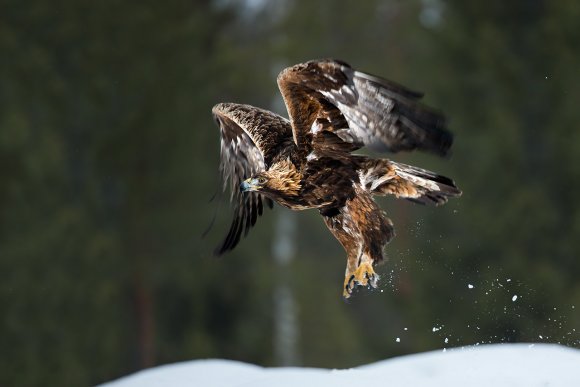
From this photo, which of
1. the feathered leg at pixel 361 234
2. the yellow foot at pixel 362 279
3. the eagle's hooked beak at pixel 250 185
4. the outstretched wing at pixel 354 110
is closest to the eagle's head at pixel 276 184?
the eagle's hooked beak at pixel 250 185

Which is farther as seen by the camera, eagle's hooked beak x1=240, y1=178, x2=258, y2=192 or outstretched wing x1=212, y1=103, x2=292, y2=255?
outstretched wing x1=212, y1=103, x2=292, y2=255

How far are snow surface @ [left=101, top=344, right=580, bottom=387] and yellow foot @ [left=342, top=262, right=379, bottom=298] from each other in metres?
0.86

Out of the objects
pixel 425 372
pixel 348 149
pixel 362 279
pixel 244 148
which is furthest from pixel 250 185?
pixel 425 372

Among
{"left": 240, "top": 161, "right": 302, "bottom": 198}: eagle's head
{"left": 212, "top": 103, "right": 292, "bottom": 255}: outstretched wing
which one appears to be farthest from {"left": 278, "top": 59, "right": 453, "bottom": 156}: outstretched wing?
{"left": 212, "top": 103, "right": 292, "bottom": 255}: outstretched wing

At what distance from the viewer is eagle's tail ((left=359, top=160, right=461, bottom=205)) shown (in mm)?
7656

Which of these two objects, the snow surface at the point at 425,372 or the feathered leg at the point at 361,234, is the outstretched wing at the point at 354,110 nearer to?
the feathered leg at the point at 361,234

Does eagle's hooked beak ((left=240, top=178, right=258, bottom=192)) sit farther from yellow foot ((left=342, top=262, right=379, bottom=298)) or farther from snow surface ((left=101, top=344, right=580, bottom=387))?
snow surface ((left=101, top=344, right=580, bottom=387))

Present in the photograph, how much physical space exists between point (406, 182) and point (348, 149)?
64 cm

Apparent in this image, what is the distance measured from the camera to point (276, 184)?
24.1 feet

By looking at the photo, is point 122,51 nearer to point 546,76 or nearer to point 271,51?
point 271,51

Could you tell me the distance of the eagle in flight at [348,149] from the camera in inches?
281

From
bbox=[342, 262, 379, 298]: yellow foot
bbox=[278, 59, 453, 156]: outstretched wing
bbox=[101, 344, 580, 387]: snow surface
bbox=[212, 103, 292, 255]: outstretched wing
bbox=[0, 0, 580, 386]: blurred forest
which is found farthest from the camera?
bbox=[0, 0, 580, 386]: blurred forest

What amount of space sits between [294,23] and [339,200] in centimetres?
1692

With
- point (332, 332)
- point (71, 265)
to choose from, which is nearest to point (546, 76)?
point (332, 332)
